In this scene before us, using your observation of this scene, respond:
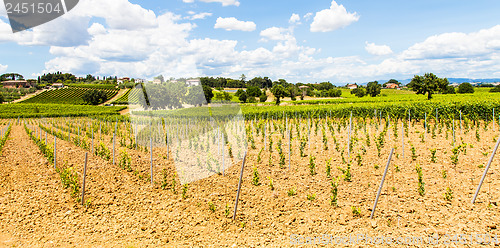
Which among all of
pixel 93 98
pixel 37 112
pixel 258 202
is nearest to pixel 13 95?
pixel 93 98

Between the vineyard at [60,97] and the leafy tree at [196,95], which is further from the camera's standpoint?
the vineyard at [60,97]

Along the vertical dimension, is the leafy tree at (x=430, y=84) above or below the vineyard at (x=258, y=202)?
above

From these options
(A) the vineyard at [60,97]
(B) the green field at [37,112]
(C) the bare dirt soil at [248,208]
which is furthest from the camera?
(A) the vineyard at [60,97]

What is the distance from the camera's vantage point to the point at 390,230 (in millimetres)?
5199

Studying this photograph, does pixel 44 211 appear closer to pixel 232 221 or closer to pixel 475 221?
pixel 232 221

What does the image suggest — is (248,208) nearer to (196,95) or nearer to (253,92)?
(196,95)

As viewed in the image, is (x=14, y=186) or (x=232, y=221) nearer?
(x=232, y=221)

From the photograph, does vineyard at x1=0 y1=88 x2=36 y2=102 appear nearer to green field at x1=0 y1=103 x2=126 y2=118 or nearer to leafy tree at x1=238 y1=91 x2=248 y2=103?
green field at x1=0 y1=103 x2=126 y2=118

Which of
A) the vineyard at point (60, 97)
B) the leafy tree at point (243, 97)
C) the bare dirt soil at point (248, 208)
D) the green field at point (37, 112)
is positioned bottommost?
the bare dirt soil at point (248, 208)

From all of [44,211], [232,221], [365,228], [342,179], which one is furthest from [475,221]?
[44,211]

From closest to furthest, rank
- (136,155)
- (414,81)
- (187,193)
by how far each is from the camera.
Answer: (187,193) < (136,155) < (414,81)

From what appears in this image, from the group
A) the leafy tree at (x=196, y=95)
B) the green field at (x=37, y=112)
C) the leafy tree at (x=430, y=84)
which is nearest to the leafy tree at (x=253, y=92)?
the green field at (x=37, y=112)

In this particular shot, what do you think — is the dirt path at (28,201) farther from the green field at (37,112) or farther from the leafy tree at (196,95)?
the green field at (37,112)

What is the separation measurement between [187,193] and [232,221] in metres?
1.91
